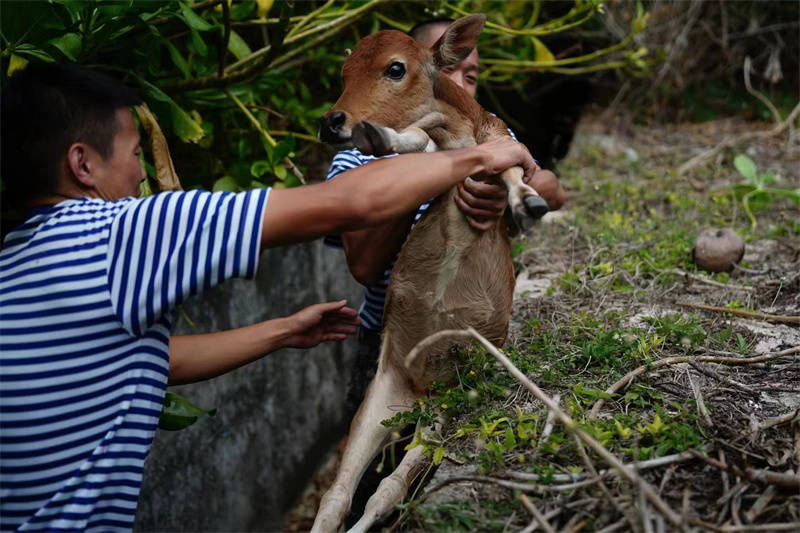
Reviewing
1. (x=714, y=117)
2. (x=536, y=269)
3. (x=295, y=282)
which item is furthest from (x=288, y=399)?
(x=714, y=117)

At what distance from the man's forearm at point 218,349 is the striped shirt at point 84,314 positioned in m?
0.43

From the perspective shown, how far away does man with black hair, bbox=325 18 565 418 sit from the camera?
2.36 meters

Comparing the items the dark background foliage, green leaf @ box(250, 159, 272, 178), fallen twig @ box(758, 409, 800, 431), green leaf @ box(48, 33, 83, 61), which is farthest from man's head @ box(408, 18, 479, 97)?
fallen twig @ box(758, 409, 800, 431)

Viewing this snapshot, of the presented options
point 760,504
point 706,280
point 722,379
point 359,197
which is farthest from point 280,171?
point 760,504

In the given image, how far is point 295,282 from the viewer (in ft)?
15.3

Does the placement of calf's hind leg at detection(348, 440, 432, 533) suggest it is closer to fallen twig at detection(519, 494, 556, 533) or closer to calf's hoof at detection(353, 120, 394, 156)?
fallen twig at detection(519, 494, 556, 533)

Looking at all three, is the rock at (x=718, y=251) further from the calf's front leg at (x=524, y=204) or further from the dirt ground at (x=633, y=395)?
the calf's front leg at (x=524, y=204)

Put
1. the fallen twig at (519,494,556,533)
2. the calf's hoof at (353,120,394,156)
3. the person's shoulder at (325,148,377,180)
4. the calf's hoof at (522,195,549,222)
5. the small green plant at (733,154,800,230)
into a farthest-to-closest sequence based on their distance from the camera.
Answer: the small green plant at (733,154,800,230), the person's shoulder at (325,148,377,180), the calf's hoof at (353,120,394,156), the calf's hoof at (522,195,549,222), the fallen twig at (519,494,556,533)

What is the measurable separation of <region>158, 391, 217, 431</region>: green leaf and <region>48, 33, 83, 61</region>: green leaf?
120cm

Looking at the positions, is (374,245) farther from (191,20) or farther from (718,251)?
(718,251)

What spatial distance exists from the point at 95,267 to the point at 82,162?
1.03ft

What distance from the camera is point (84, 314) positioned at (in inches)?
68.1

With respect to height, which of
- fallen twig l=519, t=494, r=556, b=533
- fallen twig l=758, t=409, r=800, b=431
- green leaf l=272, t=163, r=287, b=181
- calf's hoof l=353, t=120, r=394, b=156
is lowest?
fallen twig l=758, t=409, r=800, b=431

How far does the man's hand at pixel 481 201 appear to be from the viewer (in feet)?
7.54
